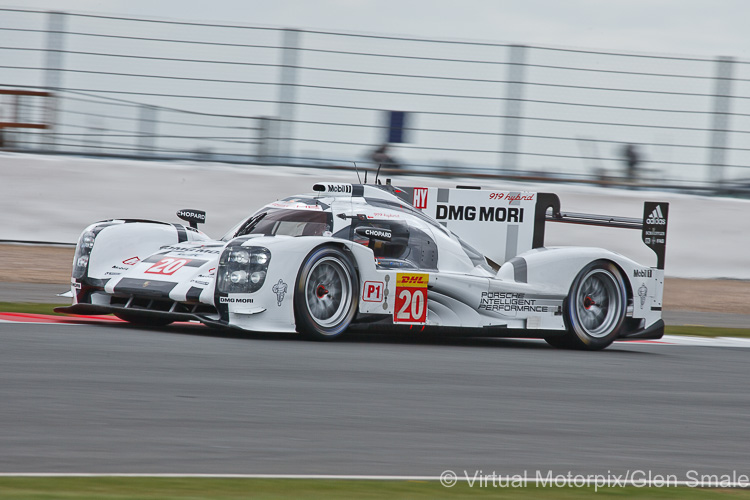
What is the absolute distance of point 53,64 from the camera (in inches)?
523

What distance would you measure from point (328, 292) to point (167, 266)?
1.11 metres

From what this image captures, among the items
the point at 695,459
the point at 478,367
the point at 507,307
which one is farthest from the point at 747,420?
the point at 507,307

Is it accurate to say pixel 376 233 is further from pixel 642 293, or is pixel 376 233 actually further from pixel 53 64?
pixel 53 64

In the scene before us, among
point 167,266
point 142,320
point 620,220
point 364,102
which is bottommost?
point 142,320

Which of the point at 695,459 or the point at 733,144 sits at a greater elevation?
the point at 733,144

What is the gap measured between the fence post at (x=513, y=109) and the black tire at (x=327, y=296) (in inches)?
272

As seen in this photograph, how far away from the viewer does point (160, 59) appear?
44.1 ft

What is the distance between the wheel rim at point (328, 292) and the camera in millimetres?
6941

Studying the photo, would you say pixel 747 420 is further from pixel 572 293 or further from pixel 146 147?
pixel 146 147

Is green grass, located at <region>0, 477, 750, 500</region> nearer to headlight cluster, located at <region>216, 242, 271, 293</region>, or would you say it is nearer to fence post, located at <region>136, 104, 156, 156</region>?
headlight cluster, located at <region>216, 242, 271, 293</region>

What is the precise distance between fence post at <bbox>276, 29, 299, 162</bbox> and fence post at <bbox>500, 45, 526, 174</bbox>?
275 cm

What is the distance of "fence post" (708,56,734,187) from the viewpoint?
1392 cm

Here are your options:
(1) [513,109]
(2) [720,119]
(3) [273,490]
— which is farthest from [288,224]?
(2) [720,119]

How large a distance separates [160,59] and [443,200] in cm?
629
